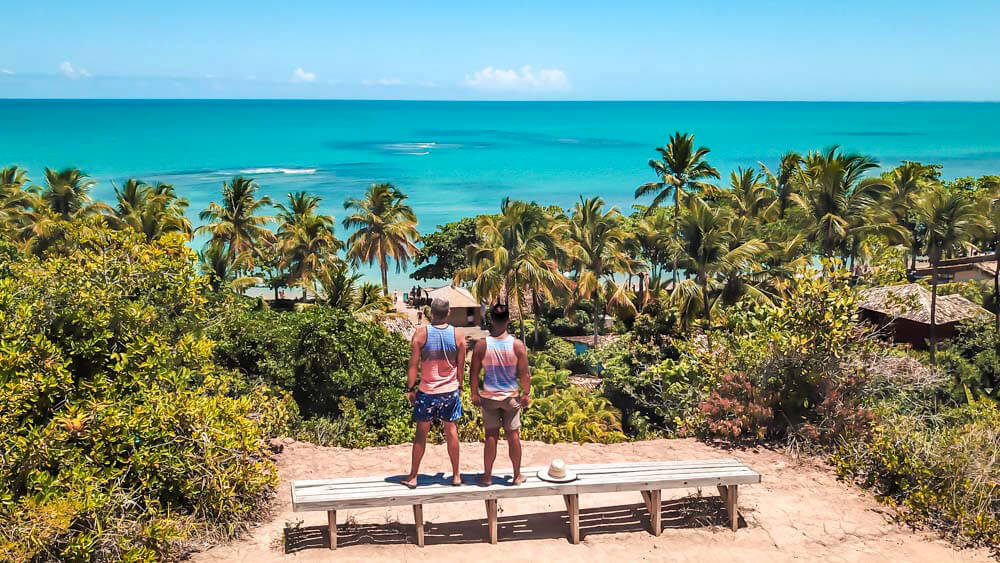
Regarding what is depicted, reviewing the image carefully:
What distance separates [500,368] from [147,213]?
2546cm

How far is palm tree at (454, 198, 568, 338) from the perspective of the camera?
27.5 meters

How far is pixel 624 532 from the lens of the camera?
7465 millimetres

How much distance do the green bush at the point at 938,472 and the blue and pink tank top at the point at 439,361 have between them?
4900mm

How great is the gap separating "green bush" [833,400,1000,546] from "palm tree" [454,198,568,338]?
1869cm

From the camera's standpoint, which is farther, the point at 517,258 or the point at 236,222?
the point at 236,222

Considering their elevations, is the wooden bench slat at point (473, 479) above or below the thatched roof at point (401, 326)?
above

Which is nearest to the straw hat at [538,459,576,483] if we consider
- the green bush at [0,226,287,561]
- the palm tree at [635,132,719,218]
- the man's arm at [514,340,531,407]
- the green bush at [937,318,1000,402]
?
the man's arm at [514,340,531,407]

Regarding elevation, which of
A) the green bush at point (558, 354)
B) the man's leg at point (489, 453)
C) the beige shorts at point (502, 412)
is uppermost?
the beige shorts at point (502, 412)

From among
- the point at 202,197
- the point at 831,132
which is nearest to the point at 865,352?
the point at 202,197

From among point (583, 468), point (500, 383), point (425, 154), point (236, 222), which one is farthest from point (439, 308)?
point (425, 154)

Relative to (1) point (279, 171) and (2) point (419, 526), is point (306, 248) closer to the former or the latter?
(2) point (419, 526)

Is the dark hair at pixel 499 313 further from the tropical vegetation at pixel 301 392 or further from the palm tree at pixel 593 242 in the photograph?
the palm tree at pixel 593 242

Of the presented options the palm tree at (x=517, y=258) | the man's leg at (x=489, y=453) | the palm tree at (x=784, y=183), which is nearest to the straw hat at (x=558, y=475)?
the man's leg at (x=489, y=453)

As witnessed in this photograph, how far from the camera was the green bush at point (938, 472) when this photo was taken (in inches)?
305
